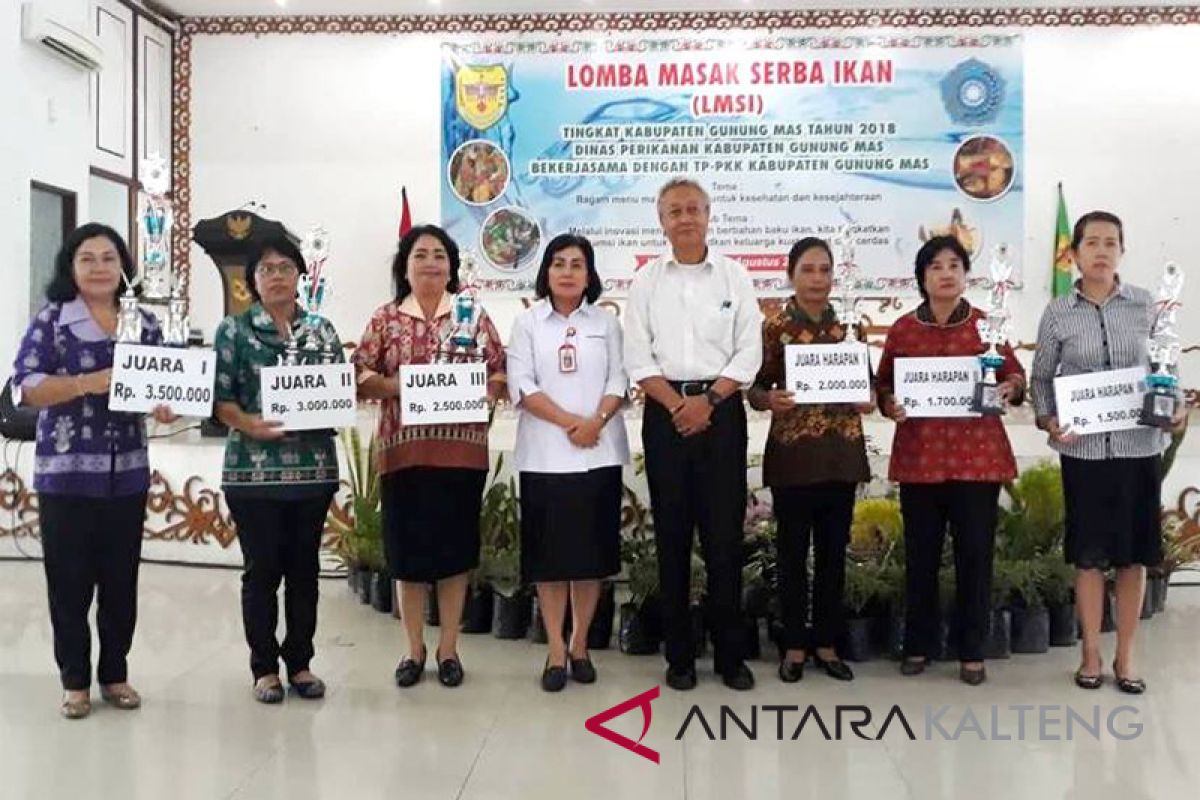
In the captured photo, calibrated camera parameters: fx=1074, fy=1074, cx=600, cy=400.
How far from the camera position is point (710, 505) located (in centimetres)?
299

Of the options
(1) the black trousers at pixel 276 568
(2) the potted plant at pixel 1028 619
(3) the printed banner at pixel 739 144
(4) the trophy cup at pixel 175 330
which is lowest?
(2) the potted plant at pixel 1028 619

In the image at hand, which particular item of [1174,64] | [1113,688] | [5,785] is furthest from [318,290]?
[1174,64]

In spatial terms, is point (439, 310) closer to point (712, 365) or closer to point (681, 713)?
point (712, 365)

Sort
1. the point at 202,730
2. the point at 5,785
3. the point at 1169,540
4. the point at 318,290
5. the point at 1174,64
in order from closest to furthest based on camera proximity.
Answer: the point at 5,785, the point at 202,730, the point at 318,290, the point at 1169,540, the point at 1174,64

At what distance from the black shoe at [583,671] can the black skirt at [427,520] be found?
0.45 metres

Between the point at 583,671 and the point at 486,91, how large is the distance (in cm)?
559

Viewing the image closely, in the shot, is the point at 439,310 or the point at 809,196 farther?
the point at 809,196

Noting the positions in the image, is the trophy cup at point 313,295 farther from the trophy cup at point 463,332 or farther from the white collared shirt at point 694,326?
the white collared shirt at point 694,326

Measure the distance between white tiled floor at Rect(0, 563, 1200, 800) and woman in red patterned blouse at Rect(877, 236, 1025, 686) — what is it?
26 cm

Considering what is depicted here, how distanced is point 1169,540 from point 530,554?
102 inches

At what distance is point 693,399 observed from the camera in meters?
2.91

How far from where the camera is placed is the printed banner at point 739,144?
301 inches

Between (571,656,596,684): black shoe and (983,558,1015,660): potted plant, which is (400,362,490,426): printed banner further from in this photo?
(983,558,1015,660): potted plant

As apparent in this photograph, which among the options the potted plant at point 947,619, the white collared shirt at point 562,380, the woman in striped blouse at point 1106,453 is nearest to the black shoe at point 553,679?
the white collared shirt at point 562,380
